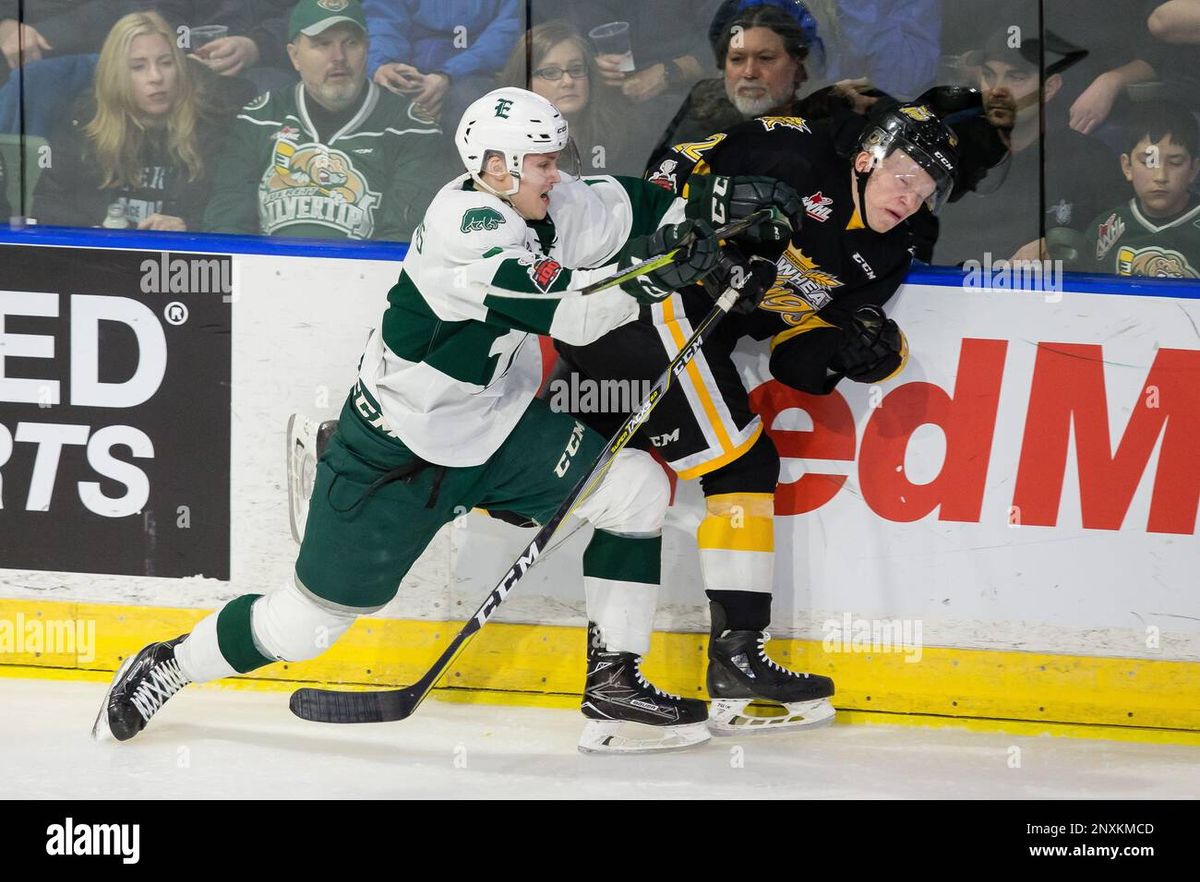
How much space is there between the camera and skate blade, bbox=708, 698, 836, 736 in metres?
3.49

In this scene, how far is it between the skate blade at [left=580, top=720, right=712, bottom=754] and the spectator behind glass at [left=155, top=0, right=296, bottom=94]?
1.68 m

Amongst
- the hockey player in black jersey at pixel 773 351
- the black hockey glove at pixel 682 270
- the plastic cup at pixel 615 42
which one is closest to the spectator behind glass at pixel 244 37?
the plastic cup at pixel 615 42

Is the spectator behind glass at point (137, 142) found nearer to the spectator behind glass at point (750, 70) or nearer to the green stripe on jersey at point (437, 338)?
the green stripe on jersey at point (437, 338)

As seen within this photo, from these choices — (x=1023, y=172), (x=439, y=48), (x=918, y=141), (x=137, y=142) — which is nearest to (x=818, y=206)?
(x=918, y=141)

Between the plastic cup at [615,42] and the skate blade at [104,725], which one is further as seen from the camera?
the plastic cup at [615,42]

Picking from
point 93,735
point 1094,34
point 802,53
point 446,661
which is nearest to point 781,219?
point 802,53

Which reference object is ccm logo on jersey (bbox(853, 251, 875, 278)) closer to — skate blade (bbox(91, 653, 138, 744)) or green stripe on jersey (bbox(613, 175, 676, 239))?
green stripe on jersey (bbox(613, 175, 676, 239))

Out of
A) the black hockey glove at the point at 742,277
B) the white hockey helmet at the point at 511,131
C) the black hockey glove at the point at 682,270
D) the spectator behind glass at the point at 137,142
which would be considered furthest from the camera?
the spectator behind glass at the point at 137,142

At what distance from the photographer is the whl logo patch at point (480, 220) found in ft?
9.48

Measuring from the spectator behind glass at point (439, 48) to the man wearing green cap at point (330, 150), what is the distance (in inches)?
1.4

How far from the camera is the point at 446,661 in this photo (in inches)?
130

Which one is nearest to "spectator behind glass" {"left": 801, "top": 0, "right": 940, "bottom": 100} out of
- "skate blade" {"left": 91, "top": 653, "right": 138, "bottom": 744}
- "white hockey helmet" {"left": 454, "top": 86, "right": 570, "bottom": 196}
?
"white hockey helmet" {"left": 454, "top": 86, "right": 570, "bottom": 196}

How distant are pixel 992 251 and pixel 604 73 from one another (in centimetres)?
98
